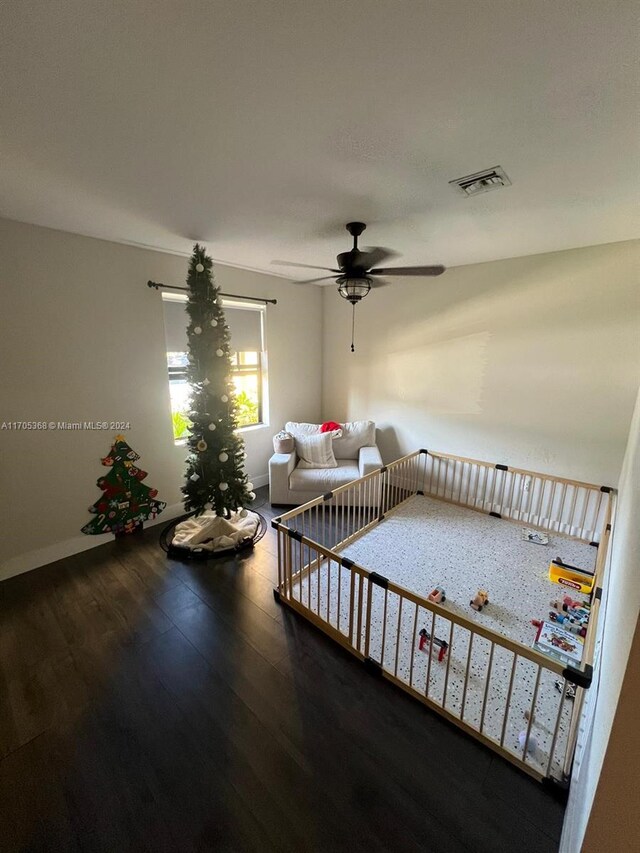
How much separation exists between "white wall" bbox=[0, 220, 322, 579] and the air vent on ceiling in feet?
8.07

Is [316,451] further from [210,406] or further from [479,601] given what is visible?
[479,601]

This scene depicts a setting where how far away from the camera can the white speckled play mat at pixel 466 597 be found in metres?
1.62

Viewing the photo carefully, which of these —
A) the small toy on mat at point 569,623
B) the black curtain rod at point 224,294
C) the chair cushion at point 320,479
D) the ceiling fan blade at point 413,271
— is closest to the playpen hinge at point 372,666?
the small toy on mat at point 569,623

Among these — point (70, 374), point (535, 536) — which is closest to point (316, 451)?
point (535, 536)

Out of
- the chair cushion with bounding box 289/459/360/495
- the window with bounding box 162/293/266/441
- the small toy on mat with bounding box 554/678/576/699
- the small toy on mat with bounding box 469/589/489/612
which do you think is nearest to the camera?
the small toy on mat with bounding box 554/678/576/699

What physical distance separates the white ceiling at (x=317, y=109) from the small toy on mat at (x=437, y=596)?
246 cm

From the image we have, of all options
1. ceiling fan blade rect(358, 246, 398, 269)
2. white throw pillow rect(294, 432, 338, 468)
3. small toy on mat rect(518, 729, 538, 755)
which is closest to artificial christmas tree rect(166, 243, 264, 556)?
white throw pillow rect(294, 432, 338, 468)

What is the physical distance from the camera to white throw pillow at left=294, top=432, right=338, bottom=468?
383cm

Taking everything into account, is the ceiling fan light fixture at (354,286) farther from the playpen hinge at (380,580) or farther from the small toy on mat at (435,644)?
the small toy on mat at (435,644)

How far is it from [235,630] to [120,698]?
0.63 meters

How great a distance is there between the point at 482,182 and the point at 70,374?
3025mm

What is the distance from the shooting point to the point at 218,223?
2.26m

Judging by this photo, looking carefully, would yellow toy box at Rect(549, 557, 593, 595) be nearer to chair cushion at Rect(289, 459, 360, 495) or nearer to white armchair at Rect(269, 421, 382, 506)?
white armchair at Rect(269, 421, 382, 506)

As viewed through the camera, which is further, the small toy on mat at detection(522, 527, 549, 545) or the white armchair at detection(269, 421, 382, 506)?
the white armchair at detection(269, 421, 382, 506)
